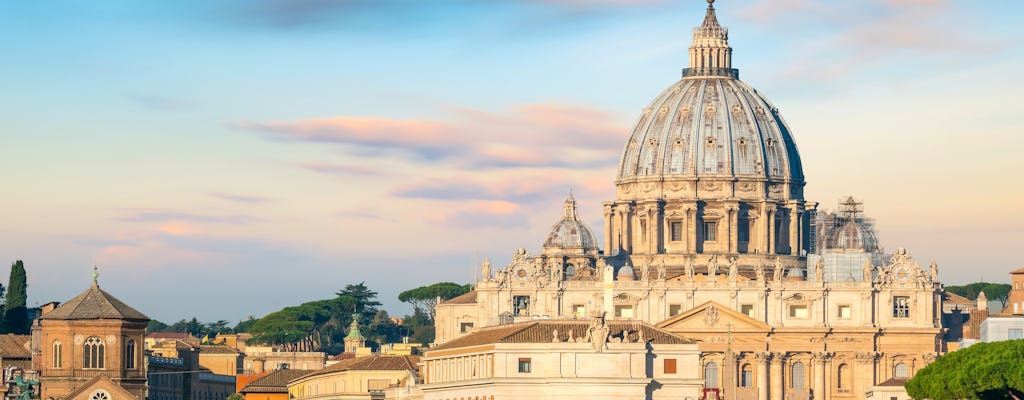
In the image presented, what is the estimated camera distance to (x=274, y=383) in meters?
183

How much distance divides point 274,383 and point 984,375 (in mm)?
70153

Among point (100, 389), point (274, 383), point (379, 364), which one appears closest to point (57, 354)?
point (100, 389)

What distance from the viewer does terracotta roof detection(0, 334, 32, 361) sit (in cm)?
16150

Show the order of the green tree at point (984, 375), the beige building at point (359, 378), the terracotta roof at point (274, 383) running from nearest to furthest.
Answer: the green tree at point (984, 375) → the beige building at point (359, 378) → the terracotta roof at point (274, 383)

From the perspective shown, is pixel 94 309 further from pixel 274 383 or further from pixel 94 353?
pixel 274 383

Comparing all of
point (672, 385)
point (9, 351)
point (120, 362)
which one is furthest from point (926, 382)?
point (9, 351)

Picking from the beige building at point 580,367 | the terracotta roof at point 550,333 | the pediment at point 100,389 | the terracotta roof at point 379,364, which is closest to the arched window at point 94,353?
the pediment at point 100,389

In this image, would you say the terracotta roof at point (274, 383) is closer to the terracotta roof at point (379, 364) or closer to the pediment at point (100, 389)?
the terracotta roof at point (379, 364)

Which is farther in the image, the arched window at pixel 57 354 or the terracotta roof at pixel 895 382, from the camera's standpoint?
the terracotta roof at pixel 895 382

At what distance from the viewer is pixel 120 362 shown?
13712cm

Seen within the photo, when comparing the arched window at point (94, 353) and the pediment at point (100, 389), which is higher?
the arched window at point (94, 353)

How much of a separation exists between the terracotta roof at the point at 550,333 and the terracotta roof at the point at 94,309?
51.4ft

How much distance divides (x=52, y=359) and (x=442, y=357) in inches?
741

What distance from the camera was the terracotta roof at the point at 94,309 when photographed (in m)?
137
